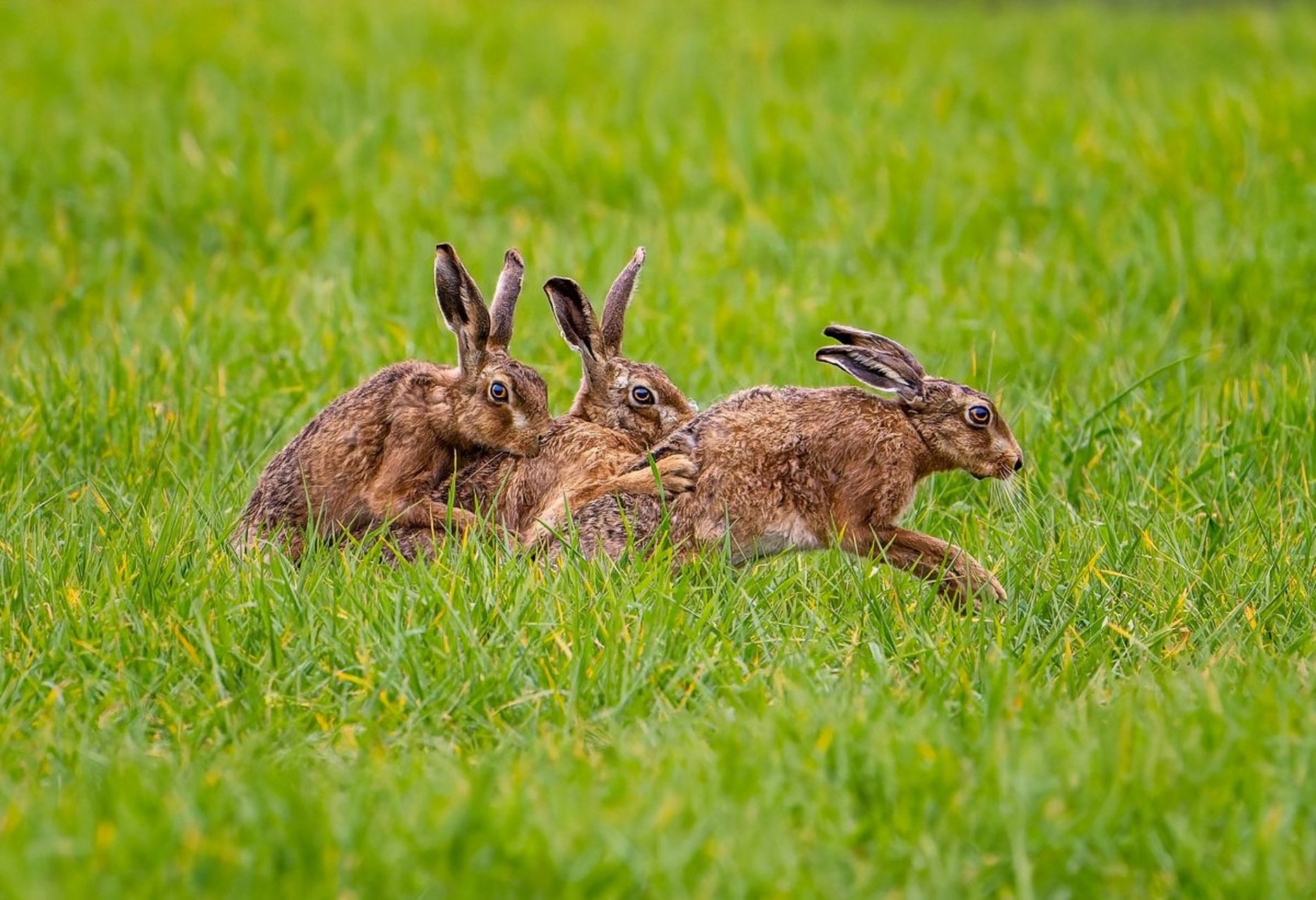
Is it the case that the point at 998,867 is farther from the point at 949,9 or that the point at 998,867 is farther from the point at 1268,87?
the point at 949,9

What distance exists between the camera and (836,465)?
576cm

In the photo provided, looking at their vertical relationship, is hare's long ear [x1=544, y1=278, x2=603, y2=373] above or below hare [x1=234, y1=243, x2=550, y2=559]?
above

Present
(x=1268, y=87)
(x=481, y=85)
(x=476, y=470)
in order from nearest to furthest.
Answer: (x=476, y=470)
(x=1268, y=87)
(x=481, y=85)

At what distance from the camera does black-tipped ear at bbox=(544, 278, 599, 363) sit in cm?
638

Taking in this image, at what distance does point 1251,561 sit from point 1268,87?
267 inches

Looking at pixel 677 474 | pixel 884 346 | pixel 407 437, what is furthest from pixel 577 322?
pixel 884 346

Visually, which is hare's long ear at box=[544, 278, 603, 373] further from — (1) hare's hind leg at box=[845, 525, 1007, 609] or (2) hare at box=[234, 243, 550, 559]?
(1) hare's hind leg at box=[845, 525, 1007, 609]

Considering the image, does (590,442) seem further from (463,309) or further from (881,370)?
(881,370)

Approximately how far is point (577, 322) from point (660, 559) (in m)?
1.28

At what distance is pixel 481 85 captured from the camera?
12297 mm

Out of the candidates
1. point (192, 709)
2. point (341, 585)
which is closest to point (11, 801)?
point (192, 709)

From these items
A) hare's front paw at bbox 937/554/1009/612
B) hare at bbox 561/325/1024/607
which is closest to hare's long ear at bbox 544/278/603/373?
hare at bbox 561/325/1024/607

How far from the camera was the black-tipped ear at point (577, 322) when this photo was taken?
6383 mm

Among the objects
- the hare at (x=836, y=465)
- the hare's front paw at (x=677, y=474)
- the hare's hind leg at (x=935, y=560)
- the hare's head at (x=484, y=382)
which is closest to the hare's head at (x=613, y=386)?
the hare's head at (x=484, y=382)
